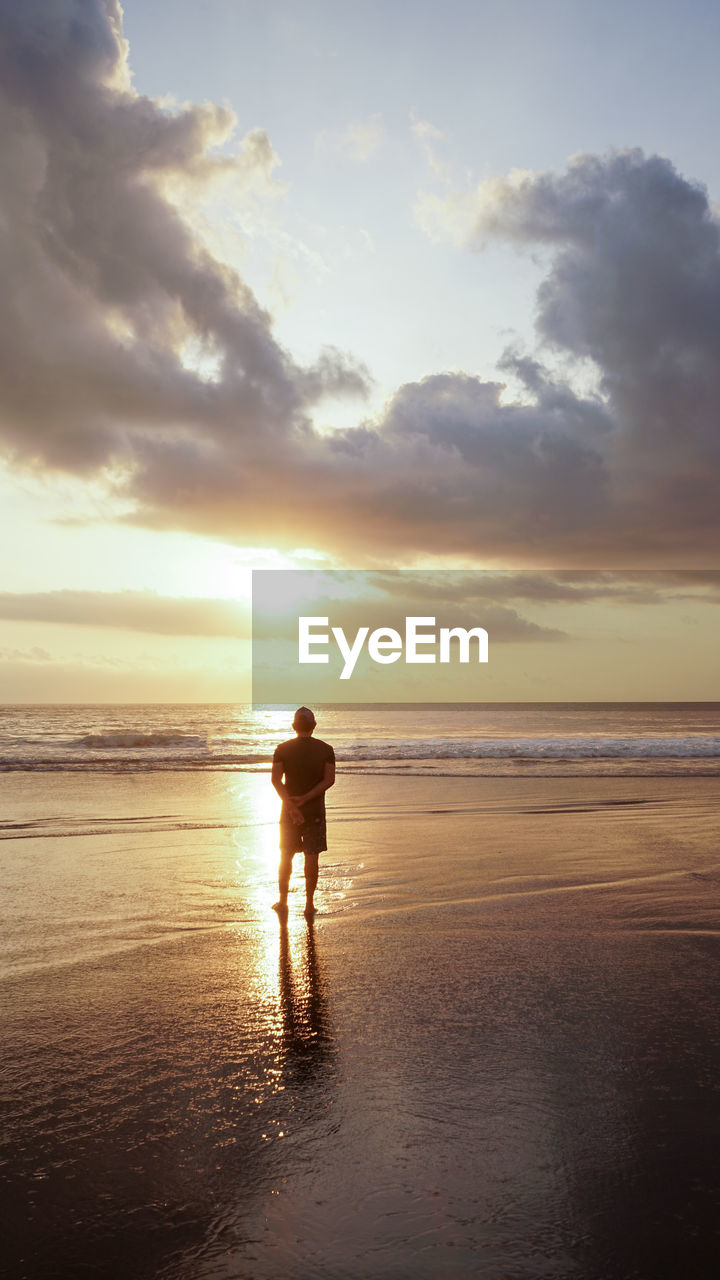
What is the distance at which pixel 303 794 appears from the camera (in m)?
8.20

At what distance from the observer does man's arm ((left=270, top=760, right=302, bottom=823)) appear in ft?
26.8

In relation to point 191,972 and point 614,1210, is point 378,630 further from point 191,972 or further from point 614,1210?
point 614,1210

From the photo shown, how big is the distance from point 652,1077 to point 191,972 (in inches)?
135

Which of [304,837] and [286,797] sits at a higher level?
[286,797]

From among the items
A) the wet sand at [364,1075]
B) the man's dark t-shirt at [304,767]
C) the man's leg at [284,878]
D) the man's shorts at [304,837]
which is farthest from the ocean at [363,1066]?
the man's dark t-shirt at [304,767]

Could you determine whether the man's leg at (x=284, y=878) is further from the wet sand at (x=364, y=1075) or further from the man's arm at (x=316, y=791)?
the man's arm at (x=316, y=791)

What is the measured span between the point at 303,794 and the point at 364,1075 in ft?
13.3

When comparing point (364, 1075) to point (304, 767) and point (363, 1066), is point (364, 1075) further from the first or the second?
point (304, 767)

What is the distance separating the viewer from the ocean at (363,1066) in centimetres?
294

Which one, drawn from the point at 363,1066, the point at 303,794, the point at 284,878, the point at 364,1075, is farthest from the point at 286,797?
the point at 364,1075

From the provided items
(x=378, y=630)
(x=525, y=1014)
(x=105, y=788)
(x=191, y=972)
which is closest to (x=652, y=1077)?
(x=525, y=1014)

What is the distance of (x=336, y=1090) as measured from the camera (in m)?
4.06

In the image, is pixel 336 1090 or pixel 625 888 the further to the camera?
pixel 625 888

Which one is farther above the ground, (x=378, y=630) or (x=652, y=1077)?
(x=378, y=630)
